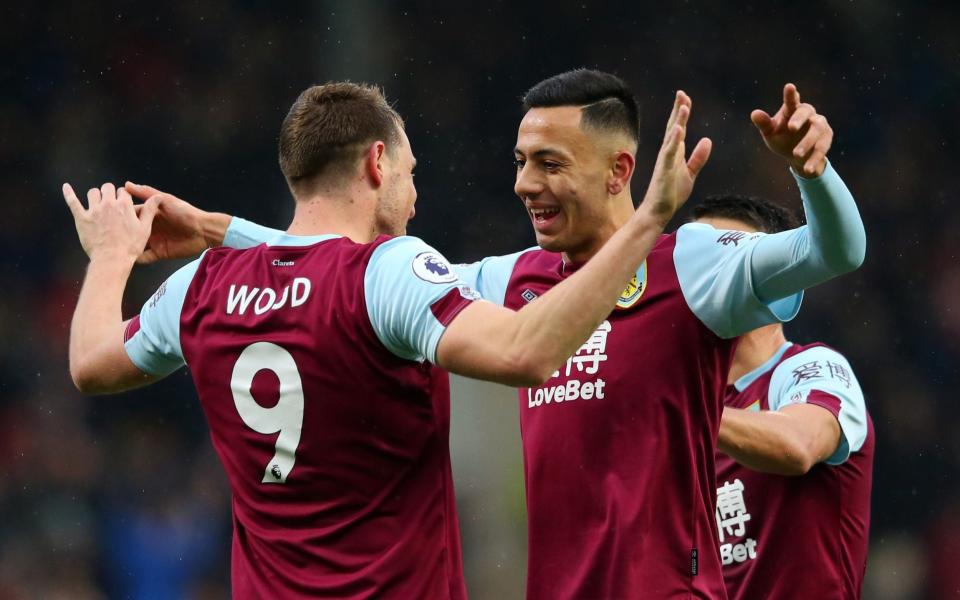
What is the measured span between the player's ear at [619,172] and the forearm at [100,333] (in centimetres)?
140

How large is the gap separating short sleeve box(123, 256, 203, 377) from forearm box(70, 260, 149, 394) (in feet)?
0.12

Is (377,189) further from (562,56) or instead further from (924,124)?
(924,124)

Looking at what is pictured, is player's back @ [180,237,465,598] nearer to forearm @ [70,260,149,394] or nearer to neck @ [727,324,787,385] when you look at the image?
forearm @ [70,260,149,394]

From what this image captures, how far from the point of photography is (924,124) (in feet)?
34.7

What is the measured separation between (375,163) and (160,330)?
0.69m

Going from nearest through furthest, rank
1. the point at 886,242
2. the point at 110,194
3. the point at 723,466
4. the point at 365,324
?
the point at 365,324 < the point at 110,194 < the point at 723,466 < the point at 886,242

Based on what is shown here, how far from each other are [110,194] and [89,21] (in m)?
7.45

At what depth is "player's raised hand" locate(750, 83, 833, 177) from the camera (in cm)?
299

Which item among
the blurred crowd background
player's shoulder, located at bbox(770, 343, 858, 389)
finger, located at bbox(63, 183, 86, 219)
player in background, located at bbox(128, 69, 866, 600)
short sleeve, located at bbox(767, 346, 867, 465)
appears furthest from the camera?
the blurred crowd background

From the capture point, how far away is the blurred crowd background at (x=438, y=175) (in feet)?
28.1

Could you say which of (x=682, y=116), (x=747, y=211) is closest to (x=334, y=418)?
(x=682, y=116)

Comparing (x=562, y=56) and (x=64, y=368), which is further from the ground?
(x=562, y=56)

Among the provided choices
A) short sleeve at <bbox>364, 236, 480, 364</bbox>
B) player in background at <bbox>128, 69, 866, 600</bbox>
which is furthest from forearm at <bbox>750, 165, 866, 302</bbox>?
short sleeve at <bbox>364, 236, 480, 364</bbox>

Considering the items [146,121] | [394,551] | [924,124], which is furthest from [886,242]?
[394,551]
